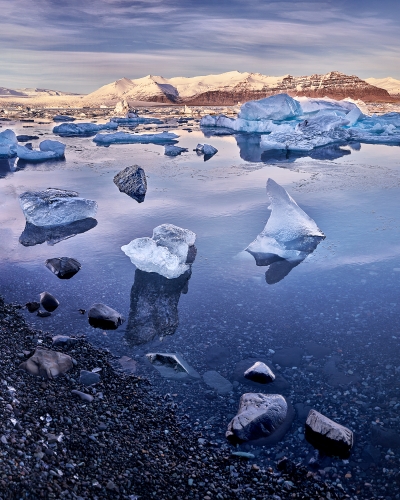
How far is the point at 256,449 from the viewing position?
2.32m

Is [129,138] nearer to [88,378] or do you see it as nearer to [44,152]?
[44,152]

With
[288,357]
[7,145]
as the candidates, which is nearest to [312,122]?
[7,145]

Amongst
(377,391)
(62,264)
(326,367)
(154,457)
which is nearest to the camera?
(154,457)

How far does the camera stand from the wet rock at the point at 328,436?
2.27 m

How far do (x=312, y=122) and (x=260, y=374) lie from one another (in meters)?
15.2

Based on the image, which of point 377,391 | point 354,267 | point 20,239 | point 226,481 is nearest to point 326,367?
point 377,391

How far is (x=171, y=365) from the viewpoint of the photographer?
9.77ft

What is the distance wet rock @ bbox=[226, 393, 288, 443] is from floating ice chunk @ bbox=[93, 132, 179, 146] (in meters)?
14.7

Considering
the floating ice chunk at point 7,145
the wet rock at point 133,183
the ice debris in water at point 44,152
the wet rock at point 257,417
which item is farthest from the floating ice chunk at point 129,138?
the wet rock at point 257,417

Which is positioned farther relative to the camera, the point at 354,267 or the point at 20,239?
the point at 20,239

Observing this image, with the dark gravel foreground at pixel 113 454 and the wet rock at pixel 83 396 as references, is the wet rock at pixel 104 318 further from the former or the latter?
the wet rock at pixel 83 396

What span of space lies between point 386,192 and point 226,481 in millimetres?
7306

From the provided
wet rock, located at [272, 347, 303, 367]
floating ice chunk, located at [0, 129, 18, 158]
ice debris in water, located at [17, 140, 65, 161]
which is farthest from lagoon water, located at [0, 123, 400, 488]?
floating ice chunk, located at [0, 129, 18, 158]

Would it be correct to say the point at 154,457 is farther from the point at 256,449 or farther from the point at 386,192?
the point at 386,192
